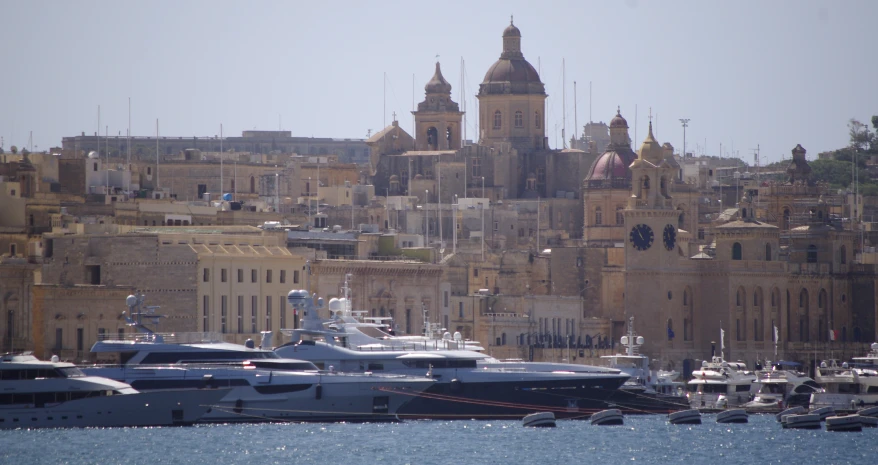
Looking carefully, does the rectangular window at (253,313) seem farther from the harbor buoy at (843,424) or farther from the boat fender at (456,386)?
the harbor buoy at (843,424)

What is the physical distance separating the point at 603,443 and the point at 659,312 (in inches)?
1969

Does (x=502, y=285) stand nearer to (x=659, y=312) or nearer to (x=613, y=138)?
(x=659, y=312)

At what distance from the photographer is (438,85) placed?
180 m

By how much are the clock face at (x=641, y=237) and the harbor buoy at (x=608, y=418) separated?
136ft

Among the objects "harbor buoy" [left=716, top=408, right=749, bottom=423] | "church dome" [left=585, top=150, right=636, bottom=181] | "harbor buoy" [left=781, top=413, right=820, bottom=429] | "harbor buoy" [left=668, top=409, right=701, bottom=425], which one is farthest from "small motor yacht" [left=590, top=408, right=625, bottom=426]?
"church dome" [left=585, top=150, right=636, bottom=181]

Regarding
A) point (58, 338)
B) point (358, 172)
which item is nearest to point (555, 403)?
point (58, 338)

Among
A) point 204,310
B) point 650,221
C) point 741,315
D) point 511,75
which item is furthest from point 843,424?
point 511,75

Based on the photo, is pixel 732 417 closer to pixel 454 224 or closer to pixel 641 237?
pixel 641 237

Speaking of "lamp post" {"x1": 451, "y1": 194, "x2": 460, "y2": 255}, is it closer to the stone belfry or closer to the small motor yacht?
the stone belfry

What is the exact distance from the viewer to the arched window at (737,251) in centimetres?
15762

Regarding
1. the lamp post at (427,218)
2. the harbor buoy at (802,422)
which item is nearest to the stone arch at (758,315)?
the lamp post at (427,218)

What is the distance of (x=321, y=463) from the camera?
9062cm

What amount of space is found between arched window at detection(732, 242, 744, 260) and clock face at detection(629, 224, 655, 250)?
21.8 ft

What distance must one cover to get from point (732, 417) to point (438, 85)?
216 ft
